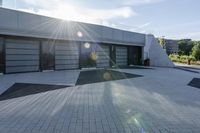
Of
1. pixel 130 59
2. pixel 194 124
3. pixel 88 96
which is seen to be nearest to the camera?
pixel 194 124

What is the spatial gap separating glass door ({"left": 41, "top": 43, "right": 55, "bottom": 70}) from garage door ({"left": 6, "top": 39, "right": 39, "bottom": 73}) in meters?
0.54

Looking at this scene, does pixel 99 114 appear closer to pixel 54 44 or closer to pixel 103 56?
pixel 54 44

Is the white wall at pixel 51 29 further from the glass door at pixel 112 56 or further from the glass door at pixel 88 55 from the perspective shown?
the glass door at pixel 112 56

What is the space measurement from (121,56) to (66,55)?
9.08 metres

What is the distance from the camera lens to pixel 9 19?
43.3 feet

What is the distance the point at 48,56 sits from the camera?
16.8 m

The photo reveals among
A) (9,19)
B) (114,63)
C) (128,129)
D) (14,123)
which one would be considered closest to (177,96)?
(128,129)

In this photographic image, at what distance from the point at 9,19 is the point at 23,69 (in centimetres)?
404

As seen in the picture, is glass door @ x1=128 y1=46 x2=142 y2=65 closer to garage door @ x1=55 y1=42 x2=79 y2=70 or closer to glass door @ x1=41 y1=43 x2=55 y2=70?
garage door @ x1=55 y1=42 x2=79 y2=70

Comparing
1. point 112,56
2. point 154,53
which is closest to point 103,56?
point 112,56


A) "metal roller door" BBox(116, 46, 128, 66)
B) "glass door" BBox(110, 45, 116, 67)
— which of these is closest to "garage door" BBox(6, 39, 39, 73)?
"glass door" BBox(110, 45, 116, 67)

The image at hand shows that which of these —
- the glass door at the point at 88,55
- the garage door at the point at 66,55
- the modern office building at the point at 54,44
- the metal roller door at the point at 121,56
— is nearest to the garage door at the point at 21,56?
the modern office building at the point at 54,44

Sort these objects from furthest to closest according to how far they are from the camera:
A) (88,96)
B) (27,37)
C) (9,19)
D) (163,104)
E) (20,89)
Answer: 1. (27,37)
2. (9,19)
3. (20,89)
4. (88,96)
5. (163,104)

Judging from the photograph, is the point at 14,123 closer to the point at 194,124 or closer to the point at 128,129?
the point at 128,129
